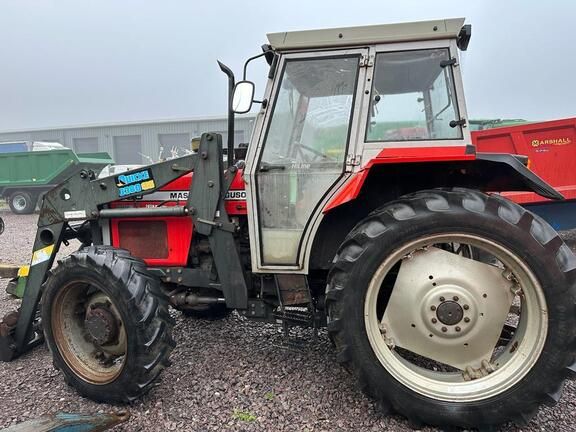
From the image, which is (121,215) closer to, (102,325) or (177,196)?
(177,196)

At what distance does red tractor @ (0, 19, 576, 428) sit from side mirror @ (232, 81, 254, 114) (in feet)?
0.05

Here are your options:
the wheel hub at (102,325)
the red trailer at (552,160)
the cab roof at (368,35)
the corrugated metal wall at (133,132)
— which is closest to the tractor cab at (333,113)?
the cab roof at (368,35)

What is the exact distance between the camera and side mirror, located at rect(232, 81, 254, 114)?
8.34ft

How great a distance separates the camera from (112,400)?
2.68m

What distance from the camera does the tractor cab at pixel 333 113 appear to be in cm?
252

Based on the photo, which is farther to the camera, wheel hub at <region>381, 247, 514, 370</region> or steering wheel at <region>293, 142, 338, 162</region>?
steering wheel at <region>293, 142, 338, 162</region>

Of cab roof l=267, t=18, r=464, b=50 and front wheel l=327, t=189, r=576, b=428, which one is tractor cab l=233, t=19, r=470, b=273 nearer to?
cab roof l=267, t=18, r=464, b=50

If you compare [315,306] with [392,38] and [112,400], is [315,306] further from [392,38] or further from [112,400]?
[392,38]

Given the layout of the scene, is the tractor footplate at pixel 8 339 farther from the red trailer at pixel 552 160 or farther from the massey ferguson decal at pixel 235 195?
the red trailer at pixel 552 160

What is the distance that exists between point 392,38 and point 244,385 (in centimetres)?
236

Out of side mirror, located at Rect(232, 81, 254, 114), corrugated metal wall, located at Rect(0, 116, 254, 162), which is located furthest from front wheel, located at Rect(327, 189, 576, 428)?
corrugated metal wall, located at Rect(0, 116, 254, 162)

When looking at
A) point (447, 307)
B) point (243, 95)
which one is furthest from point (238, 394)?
point (243, 95)

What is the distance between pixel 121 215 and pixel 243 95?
130cm

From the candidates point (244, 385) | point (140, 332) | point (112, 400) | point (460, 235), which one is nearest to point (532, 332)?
point (460, 235)
